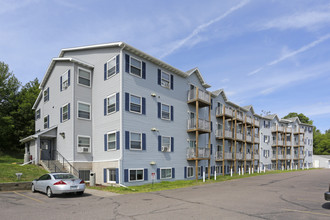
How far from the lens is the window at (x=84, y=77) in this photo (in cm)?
2317

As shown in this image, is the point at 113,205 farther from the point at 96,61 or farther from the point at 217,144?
the point at 217,144

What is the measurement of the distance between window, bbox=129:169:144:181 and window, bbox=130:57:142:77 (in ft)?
26.7

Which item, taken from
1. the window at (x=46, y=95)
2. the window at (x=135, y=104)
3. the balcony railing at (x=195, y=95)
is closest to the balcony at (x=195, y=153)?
the balcony railing at (x=195, y=95)

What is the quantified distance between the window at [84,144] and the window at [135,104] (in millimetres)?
5271

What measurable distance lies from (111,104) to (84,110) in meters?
3.31

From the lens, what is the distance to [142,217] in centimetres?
885

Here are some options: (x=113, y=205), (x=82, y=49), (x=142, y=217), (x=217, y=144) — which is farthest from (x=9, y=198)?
(x=217, y=144)

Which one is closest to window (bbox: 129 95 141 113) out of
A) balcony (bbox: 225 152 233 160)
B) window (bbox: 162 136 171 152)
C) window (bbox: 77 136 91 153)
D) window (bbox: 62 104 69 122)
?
window (bbox: 162 136 171 152)

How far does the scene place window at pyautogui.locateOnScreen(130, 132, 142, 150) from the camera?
813 inches

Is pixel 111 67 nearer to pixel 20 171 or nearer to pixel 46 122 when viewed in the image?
pixel 20 171

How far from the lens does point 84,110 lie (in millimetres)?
23078

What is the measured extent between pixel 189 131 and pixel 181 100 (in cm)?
334

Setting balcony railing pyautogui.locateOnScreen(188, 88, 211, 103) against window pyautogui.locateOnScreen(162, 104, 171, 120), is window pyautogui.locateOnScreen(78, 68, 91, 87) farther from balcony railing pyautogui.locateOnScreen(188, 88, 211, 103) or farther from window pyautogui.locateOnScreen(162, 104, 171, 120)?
balcony railing pyautogui.locateOnScreen(188, 88, 211, 103)

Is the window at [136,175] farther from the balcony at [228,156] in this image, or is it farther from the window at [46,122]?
the balcony at [228,156]
